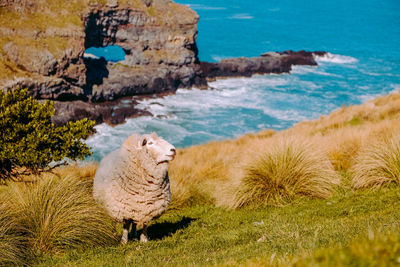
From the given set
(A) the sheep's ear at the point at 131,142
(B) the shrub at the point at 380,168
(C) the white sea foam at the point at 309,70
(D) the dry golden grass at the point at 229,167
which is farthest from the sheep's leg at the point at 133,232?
(C) the white sea foam at the point at 309,70

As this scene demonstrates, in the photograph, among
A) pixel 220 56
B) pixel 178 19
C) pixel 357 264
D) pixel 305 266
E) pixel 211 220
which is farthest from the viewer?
pixel 220 56

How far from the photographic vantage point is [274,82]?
3184 inches

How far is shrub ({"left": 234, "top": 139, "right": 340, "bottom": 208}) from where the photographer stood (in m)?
8.82

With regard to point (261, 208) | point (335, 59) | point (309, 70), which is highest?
point (335, 59)

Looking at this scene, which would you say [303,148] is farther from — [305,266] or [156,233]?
[305,266]

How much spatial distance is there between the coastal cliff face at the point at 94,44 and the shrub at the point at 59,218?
4336 centimetres

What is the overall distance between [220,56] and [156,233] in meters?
93.3

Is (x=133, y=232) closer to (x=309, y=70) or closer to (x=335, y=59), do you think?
(x=309, y=70)

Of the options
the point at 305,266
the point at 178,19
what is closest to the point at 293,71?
the point at 178,19

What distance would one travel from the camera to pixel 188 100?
68188 mm

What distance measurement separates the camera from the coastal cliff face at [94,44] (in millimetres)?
53125

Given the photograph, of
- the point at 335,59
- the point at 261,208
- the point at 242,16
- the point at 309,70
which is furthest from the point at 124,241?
the point at 242,16

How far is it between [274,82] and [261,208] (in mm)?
74701

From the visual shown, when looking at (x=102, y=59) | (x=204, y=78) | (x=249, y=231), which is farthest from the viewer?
(x=204, y=78)
